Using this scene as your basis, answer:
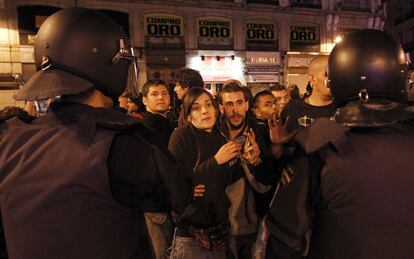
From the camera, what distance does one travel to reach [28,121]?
4.29 feet

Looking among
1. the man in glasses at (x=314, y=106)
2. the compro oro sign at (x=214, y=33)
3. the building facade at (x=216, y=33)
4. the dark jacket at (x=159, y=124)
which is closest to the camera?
the man in glasses at (x=314, y=106)

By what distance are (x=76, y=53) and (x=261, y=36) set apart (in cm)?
1543

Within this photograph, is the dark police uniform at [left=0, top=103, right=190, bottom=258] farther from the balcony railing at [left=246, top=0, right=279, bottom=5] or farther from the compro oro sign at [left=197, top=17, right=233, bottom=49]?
the balcony railing at [left=246, top=0, right=279, bottom=5]

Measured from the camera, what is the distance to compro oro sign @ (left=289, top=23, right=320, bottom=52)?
54.2 ft

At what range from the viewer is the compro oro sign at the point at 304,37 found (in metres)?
16.5

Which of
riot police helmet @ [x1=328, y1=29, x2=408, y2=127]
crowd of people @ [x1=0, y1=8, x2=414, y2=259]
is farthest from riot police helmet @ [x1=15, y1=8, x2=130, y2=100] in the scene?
riot police helmet @ [x1=328, y1=29, x2=408, y2=127]

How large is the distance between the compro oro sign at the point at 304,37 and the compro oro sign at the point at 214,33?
3.51 meters

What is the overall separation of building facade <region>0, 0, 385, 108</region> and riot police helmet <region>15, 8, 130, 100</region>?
10.9 metres

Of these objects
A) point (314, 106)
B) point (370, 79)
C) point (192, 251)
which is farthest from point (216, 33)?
point (370, 79)

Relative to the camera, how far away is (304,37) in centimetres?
1672

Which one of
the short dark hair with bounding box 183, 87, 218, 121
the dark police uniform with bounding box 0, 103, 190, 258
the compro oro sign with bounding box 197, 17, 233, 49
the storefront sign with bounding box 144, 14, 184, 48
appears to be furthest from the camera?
the compro oro sign with bounding box 197, 17, 233, 49

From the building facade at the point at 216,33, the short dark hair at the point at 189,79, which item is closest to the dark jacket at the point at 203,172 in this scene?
the short dark hair at the point at 189,79

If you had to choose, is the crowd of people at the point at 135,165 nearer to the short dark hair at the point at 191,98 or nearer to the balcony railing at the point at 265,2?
the short dark hair at the point at 191,98

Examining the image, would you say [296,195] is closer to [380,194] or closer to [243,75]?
[380,194]
